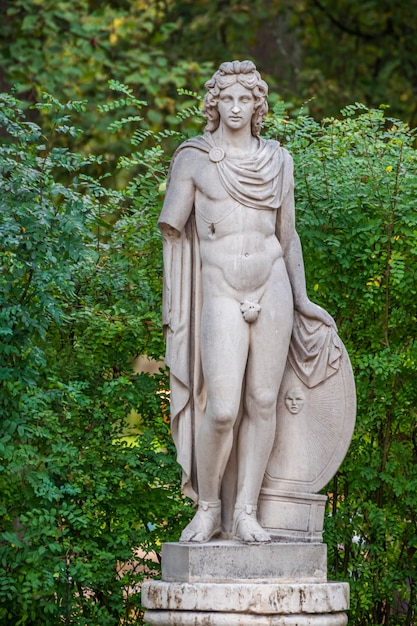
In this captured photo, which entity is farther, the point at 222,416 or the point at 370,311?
the point at 370,311

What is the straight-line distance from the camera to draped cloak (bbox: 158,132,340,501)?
745 centimetres

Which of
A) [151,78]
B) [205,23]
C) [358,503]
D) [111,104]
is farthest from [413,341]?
[205,23]

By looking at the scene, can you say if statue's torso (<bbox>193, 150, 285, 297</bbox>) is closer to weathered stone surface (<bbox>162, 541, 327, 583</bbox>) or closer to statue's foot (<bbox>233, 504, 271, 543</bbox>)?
statue's foot (<bbox>233, 504, 271, 543</bbox>)

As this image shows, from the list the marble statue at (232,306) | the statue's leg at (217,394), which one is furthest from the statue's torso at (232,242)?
the statue's leg at (217,394)

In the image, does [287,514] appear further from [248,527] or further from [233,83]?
[233,83]

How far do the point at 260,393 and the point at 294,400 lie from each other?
31 centimetres

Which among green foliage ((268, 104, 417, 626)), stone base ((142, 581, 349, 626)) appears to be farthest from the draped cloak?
green foliage ((268, 104, 417, 626))

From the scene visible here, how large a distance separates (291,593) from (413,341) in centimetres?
305

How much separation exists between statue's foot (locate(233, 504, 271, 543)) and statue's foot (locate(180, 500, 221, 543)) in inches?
4.4

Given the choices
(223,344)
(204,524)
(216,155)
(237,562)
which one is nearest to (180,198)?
(216,155)

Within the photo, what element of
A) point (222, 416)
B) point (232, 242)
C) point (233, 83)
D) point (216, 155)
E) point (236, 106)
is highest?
point (233, 83)

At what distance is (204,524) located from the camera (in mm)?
7332

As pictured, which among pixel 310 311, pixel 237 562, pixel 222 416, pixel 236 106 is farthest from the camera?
pixel 310 311

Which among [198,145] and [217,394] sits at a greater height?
[198,145]
